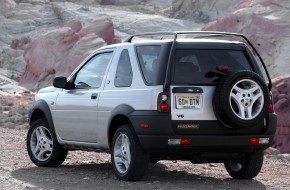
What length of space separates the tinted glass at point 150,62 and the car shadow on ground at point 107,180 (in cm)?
121

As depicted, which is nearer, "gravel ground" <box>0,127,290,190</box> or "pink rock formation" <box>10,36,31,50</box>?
"gravel ground" <box>0,127,290,190</box>

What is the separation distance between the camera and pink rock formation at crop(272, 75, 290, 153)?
705 inches

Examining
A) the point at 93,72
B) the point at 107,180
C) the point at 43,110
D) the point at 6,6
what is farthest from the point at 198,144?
the point at 6,6

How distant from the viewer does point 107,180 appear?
9.18 metres

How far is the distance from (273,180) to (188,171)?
1.37 m

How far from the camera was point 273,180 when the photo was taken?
9633 mm

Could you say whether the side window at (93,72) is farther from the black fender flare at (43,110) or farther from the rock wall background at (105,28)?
the rock wall background at (105,28)

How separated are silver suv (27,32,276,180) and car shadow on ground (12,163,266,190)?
22 cm

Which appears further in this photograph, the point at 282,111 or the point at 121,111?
the point at 282,111

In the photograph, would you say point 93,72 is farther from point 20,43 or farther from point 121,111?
point 20,43

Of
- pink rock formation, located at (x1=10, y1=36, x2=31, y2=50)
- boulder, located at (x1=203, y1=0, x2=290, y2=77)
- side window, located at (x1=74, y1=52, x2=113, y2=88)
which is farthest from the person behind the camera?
pink rock formation, located at (x1=10, y1=36, x2=31, y2=50)

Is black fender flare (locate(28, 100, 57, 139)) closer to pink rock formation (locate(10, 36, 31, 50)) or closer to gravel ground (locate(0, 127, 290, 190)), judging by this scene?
gravel ground (locate(0, 127, 290, 190))

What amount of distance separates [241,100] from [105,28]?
34412mm

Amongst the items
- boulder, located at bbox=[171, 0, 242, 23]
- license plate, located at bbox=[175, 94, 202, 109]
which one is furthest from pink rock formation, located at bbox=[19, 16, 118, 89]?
license plate, located at bbox=[175, 94, 202, 109]
